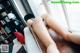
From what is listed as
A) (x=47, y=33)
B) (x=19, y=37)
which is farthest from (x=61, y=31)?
(x=19, y=37)

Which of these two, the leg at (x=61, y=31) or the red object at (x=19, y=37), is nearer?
the leg at (x=61, y=31)

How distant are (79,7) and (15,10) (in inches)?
38.0

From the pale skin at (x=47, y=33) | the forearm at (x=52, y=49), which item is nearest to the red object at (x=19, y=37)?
the pale skin at (x=47, y=33)

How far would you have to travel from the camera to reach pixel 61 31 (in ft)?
3.76

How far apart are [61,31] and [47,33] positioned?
0.10 m

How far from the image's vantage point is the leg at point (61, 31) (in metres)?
1.03

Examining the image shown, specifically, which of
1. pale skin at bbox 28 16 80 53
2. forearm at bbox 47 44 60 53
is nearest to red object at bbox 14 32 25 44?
pale skin at bbox 28 16 80 53

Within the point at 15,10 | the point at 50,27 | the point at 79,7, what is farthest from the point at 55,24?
the point at 15,10

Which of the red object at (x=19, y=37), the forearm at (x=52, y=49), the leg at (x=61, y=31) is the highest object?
the leg at (x=61, y=31)

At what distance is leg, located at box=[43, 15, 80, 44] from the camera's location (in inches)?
40.7

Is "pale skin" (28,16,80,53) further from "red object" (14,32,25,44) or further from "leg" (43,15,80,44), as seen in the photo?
"red object" (14,32,25,44)

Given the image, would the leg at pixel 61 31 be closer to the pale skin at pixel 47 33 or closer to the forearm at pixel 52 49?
the pale skin at pixel 47 33

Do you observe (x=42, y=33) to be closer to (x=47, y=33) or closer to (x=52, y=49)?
(x=47, y=33)

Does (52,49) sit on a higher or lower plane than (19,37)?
higher
